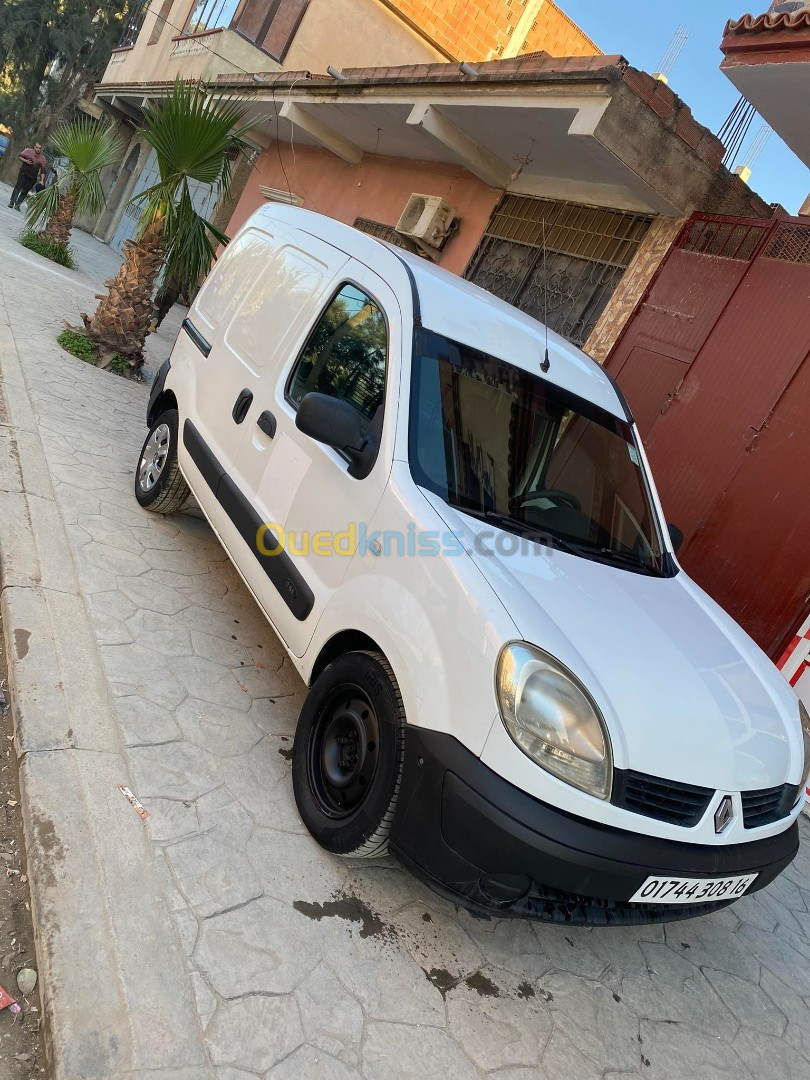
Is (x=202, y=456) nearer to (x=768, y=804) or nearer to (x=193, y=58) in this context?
(x=768, y=804)

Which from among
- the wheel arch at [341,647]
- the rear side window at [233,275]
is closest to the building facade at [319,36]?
the rear side window at [233,275]

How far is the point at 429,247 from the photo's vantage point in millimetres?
9688

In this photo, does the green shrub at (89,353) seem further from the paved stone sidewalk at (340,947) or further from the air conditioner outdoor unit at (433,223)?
the paved stone sidewalk at (340,947)

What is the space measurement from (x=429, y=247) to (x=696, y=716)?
8201 millimetres

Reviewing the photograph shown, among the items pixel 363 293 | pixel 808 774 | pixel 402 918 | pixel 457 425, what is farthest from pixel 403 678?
pixel 363 293

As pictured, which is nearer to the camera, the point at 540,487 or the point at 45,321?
the point at 540,487

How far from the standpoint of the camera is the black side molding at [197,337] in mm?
4711

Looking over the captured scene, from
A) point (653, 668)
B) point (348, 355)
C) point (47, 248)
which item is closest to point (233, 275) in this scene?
point (348, 355)

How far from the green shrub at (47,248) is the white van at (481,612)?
36.6 feet

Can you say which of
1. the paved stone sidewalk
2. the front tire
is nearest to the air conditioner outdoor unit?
the paved stone sidewalk

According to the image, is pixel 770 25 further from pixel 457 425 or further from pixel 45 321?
pixel 45 321

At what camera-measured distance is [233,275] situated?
491cm

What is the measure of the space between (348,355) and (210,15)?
15.7 m

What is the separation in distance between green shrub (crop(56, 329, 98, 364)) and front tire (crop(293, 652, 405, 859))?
20.7ft
